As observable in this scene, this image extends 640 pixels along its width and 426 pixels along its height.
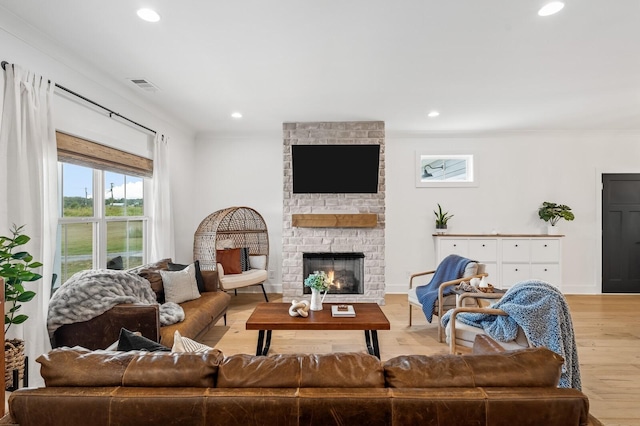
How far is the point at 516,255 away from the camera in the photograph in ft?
16.9

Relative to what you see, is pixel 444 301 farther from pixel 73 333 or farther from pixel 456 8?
pixel 73 333

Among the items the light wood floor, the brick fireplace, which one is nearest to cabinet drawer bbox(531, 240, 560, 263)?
the light wood floor

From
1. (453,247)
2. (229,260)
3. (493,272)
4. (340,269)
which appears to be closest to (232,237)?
(229,260)

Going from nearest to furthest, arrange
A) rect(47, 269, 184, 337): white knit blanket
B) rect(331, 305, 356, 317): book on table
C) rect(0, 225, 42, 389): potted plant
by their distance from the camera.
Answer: rect(0, 225, 42, 389): potted plant
rect(47, 269, 184, 337): white knit blanket
rect(331, 305, 356, 317): book on table

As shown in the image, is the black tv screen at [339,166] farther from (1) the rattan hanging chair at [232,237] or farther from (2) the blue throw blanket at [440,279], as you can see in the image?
(2) the blue throw blanket at [440,279]

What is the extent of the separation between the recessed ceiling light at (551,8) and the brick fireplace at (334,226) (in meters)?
2.71

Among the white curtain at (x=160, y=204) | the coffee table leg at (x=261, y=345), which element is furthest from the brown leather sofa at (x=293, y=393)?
the white curtain at (x=160, y=204)

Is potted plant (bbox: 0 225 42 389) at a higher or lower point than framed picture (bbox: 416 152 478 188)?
lower

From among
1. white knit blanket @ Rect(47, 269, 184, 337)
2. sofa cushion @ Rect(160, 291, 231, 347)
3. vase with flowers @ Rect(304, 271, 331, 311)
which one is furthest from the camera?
vase with flowers @ Rect(304, 271, 331, 311)

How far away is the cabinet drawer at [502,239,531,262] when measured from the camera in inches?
202

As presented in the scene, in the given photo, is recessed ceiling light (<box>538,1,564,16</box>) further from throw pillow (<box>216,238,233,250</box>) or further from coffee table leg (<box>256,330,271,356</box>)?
throw pillow (<box>216,238,233,250</box>)

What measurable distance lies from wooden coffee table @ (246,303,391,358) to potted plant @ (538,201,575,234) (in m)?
3.66

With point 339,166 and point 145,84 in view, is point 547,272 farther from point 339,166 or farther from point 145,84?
point 145,84

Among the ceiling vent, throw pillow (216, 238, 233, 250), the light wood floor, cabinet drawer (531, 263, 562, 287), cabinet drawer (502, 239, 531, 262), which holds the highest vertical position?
the ceiling vent
